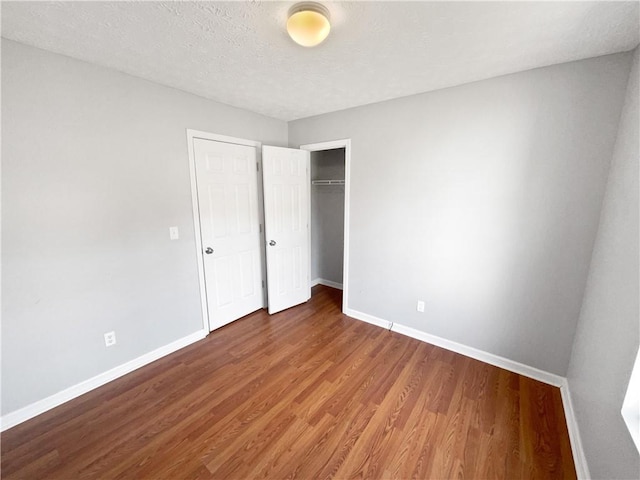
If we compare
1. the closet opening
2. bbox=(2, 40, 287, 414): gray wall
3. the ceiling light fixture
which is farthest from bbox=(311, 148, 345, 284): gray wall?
the ceiling light fixture

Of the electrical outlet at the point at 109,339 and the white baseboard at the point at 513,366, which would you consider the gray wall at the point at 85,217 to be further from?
the white baseboard at the point at 513,366

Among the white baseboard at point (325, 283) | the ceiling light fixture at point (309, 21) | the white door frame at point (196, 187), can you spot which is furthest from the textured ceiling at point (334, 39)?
the white baseboard at point (325, 283)

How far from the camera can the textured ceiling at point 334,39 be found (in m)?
1.25

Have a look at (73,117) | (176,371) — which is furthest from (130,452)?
(73,117)

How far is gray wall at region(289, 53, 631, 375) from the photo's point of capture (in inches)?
68.5

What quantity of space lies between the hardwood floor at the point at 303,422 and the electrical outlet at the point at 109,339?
1.03 ft

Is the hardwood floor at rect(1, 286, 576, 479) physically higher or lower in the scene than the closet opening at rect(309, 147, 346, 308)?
lower

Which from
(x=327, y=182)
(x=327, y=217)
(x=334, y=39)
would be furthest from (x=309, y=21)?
(x=327, y=217)

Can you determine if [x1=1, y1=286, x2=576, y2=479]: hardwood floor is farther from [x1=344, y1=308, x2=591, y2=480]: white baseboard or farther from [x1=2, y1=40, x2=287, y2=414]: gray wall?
[x1=2, y1=40, x2=287, y2=414]: gray wall

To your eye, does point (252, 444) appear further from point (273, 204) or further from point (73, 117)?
point (73, 117)

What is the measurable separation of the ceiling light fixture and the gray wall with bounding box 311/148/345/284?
2.55 meters

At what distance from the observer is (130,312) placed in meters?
2.11

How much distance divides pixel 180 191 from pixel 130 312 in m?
1.13

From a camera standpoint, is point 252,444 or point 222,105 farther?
point 222,105
